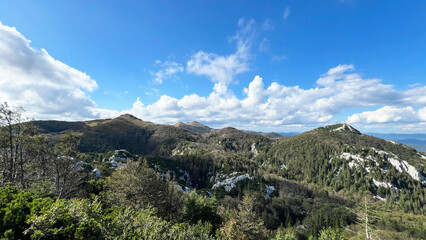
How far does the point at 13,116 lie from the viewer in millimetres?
28766

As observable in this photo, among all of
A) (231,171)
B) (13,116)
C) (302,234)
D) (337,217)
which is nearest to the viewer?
(13,116)

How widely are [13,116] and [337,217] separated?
208456mm

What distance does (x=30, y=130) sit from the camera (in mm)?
30797

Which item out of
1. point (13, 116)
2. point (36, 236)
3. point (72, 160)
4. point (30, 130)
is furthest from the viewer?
point (72, 160)

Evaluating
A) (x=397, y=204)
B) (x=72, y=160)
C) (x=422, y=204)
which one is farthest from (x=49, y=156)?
(x=422, y=204)

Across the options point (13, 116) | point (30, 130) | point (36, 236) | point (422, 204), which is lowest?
point (422, 204)

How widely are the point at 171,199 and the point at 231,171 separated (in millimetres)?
156621

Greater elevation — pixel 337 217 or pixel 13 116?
pixel 13 116

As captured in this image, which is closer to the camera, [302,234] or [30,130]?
[30,130]

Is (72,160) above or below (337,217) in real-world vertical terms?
above

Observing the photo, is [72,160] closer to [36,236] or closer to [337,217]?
[36,236]

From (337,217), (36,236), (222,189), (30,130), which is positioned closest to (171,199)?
(36,236)

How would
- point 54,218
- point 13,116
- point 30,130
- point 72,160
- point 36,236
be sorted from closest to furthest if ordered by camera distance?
1. point 36,236
2. point 54,218
3. point 13,116
4. point 30,130
5. point 72,160

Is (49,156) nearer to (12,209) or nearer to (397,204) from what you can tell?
(12,209)
